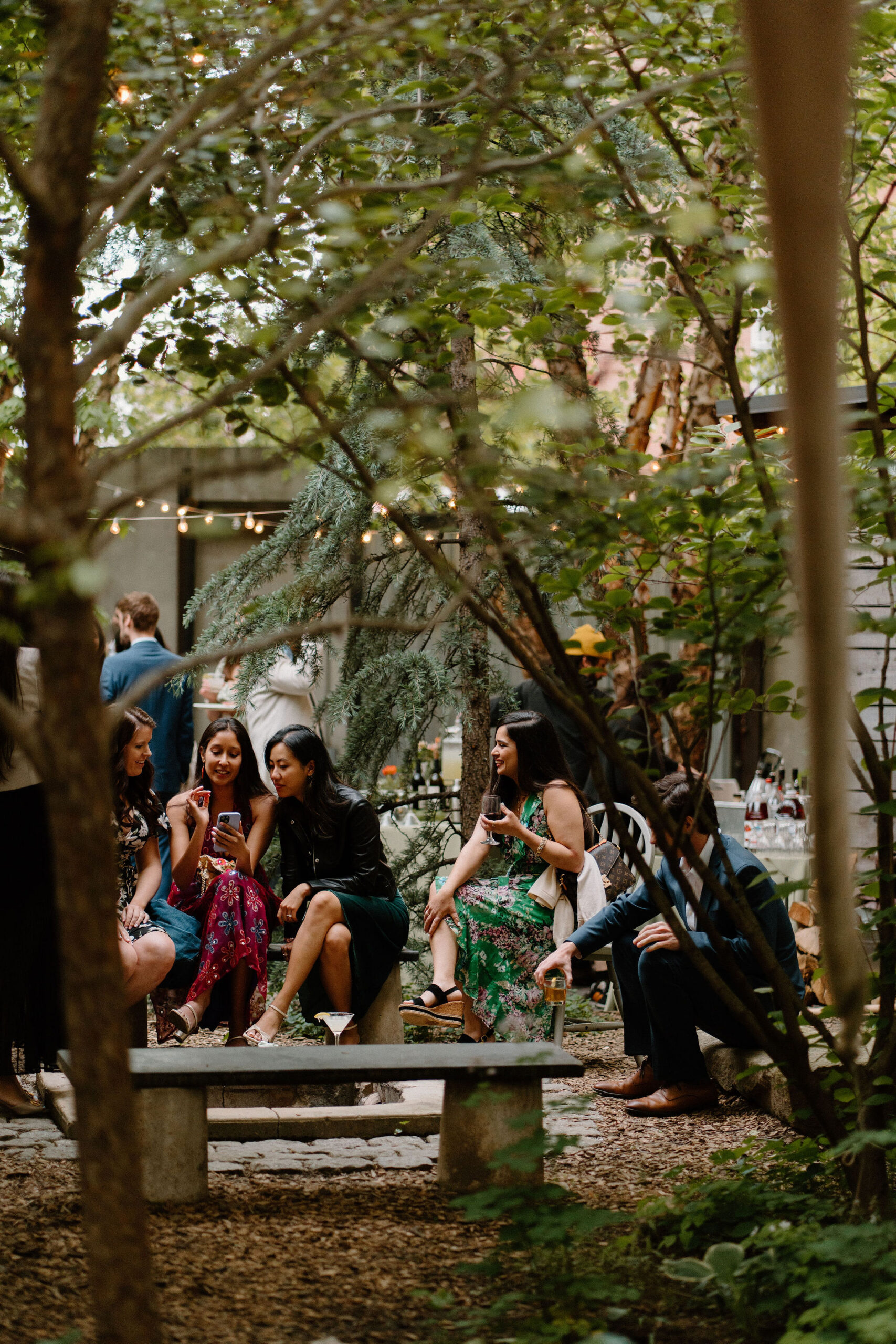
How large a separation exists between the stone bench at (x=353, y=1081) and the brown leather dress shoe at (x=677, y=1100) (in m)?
1.04

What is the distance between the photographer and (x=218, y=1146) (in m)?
4.25

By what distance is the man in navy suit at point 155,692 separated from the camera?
7035 mm

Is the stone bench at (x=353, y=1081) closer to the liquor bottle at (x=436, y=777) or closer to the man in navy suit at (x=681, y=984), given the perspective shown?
the man in navy suit at (x=681, y=984)

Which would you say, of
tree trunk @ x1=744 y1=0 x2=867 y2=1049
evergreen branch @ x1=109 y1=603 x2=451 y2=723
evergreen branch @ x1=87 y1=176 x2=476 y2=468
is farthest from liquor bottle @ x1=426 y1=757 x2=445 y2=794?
tree trunk @ x1=744 y1=0 x2=867 y2=1049

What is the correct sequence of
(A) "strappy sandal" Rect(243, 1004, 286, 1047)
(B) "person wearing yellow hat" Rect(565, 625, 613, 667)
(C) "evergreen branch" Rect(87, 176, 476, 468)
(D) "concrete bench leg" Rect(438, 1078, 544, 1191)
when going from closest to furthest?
(C) "evergreen branch" Rect(87, 176, 476, 468) → (D) "concrete bench leg" Rect(438, 1078, 544, 1191) → (B) "person wearing yellow hat" Rect(565, 625, 613, 667) → (A) "strappy sandal" Rect(243, 1004, 286, 1047)

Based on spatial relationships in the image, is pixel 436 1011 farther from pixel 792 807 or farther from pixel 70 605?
pixel 70 605

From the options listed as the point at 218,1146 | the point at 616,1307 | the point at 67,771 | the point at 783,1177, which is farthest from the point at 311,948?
the point at 67,771

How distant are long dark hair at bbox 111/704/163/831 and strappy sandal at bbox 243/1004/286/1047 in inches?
33.4

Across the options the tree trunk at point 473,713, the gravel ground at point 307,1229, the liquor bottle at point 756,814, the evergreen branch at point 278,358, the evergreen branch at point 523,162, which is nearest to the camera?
the evergreen branch at point 278,358

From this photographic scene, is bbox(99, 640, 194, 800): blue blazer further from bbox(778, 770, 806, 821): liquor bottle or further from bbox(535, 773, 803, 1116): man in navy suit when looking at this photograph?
bbox(778, 770, 806, 821): liquor bottle

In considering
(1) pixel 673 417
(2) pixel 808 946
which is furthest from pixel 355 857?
(1) pixel 673 417

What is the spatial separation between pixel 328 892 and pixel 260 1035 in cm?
60

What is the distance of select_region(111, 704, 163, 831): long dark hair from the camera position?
15.7ft

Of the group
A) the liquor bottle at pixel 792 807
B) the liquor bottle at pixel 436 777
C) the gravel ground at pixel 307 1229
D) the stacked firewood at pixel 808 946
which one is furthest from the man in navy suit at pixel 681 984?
the liquor bottle at pixel 436 777
